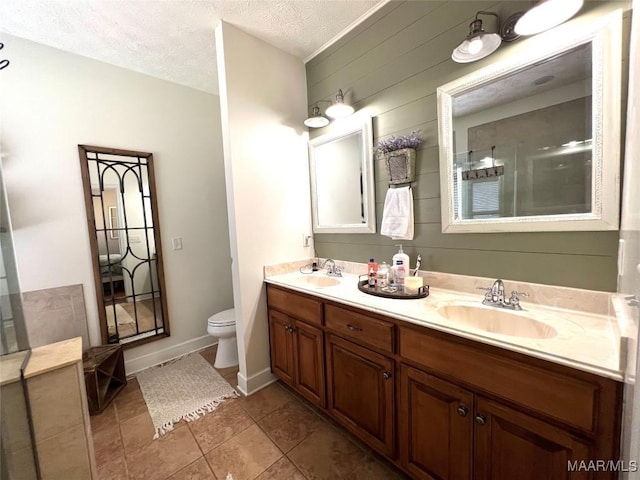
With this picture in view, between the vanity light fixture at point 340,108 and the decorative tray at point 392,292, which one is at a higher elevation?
the vanity light fixture at point 340,108

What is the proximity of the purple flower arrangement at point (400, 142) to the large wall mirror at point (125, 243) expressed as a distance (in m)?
2.07

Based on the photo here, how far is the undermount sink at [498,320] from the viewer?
1.08 meters

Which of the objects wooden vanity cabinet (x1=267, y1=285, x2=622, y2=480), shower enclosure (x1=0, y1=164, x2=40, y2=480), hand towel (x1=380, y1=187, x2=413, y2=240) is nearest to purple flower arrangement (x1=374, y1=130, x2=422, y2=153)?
hand towel (x1=380, y1=187, x2=413, y2=240)

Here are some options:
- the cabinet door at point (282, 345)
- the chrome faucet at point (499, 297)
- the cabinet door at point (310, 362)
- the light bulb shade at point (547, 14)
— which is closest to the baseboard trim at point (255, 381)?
the cabinet door at point (282, 345)

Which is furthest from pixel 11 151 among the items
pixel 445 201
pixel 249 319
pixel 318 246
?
pixel 445 201

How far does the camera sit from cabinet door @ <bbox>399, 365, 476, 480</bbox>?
101cm

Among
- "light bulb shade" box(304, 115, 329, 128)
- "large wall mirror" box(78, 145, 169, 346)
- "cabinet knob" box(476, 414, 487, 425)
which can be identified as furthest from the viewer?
"large wall mirror" box(78, 145, 169, 346)

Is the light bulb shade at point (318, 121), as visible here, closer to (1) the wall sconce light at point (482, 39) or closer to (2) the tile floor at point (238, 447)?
(1) the wall sconce light at point (482, 39)

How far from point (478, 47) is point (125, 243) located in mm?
2832

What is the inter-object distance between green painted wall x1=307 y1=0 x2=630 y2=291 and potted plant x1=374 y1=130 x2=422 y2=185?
0.05 m

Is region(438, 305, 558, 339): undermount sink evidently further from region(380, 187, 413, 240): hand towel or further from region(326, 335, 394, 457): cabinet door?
region(380, 187, 413, 240): hand towel

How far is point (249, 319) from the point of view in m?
1.97

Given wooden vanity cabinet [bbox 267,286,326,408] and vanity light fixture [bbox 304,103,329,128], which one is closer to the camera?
wooden vanity cabinet [bbox 267,286,326,408]

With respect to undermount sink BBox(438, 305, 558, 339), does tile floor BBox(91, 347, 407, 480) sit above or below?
below
